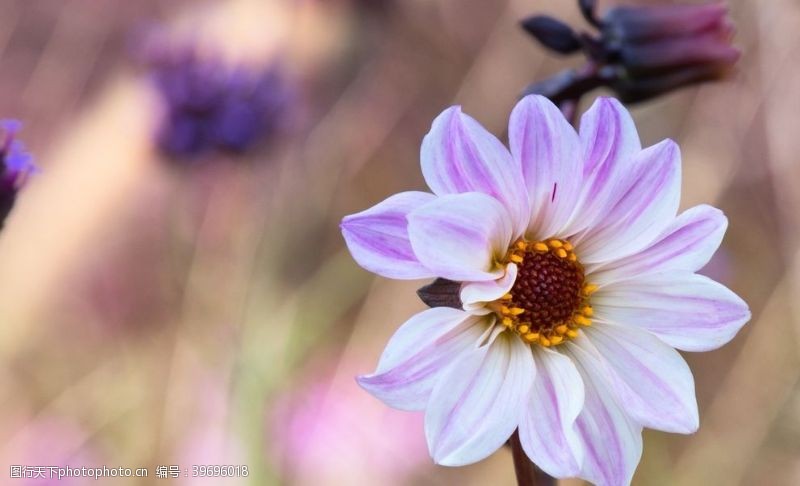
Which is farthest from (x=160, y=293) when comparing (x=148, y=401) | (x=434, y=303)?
(x=434, y=303)

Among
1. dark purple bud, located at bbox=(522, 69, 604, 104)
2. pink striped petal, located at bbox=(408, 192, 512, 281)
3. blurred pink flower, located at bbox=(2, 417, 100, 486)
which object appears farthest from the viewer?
blurred pink flower, located at bbox=(2, 417, 100, 486)

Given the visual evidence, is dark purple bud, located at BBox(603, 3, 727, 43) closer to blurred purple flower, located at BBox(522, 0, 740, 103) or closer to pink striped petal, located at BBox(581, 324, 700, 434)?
blurred purple flower, located at BBox(522, 0, 740, 103)

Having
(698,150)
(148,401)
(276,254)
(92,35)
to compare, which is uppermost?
(698,150)

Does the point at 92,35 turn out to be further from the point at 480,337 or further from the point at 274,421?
the point at 480,337

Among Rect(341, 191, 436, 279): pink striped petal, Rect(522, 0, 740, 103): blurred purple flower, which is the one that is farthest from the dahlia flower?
Rect(522, 0, 740, 103): blurred purple flower

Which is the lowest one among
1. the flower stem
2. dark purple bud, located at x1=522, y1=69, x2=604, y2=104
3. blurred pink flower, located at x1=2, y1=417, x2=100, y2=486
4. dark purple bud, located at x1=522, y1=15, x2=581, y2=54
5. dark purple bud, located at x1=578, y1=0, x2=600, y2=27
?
blurred pink flower, located at x1=2, y1=417, x2=100, y2=486
